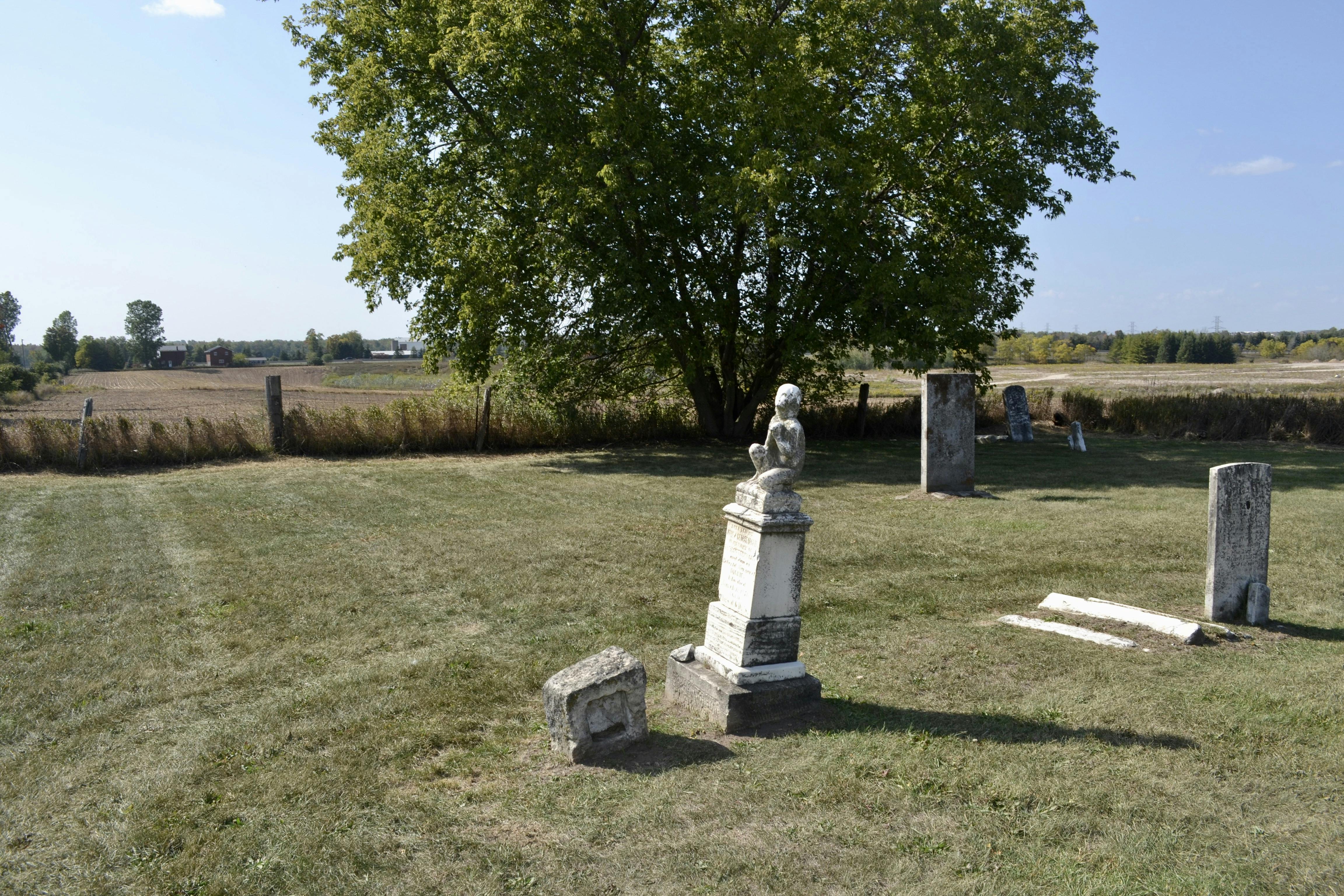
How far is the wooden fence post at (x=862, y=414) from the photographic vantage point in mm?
22969

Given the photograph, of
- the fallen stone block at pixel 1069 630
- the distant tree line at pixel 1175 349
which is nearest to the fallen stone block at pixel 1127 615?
the fallen stone block at pixel 1069 630

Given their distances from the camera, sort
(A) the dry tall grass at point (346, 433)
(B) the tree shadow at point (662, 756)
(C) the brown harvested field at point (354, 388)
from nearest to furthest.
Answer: (B) the tree shadow at point (662, 756)
(A) the dry tall grass at point (346, 433)
(C) the brown harvested field at point (354, 388)

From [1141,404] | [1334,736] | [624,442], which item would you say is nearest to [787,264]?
[624,442]

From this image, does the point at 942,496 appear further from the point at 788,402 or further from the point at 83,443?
the point at 83,443

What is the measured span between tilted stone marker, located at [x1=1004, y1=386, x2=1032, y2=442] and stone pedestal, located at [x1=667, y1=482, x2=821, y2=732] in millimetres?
18506

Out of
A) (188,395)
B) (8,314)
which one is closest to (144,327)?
(8,314)

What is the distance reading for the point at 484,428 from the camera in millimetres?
19656

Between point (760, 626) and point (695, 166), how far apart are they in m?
15.5

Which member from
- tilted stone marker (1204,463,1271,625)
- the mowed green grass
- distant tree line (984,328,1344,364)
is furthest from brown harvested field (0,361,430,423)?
distant tree line (984,328,1344,364)

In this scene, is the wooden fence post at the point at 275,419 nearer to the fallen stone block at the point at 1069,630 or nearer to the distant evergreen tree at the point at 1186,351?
the fallen stone block at the point at 1069,630

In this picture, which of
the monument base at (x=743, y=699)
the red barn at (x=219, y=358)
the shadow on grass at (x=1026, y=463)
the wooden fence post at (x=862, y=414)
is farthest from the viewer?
the red barn at (x=219, y=358)

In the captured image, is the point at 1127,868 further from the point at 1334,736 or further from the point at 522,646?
the point at 522,646

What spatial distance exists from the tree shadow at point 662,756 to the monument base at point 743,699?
0.73ft

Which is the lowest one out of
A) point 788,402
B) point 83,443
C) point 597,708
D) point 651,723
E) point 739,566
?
point 651,723
